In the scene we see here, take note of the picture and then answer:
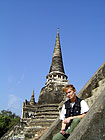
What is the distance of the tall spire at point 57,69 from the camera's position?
14672mm

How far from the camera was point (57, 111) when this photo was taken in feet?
38.9

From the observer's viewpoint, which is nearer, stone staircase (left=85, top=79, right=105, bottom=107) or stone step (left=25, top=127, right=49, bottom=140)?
stone staircase (left=85, top=79, right=105, bottom=107)

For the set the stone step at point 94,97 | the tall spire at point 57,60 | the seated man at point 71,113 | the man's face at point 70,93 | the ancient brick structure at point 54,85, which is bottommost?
the seated man at point 71,113

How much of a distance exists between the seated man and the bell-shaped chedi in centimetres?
957

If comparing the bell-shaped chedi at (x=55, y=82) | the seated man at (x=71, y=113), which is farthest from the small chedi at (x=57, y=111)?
the seated man at (x=71, y=113)

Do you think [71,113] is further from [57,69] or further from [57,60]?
[57,60]

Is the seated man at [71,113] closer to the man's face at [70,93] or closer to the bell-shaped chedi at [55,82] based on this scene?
the man's face at [70,93]

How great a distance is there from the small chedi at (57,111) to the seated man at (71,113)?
0.85 ft

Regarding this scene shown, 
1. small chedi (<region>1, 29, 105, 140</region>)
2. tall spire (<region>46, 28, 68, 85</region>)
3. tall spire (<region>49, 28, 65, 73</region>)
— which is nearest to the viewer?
small chedi (<region>1, 29, 105, 140</region>)

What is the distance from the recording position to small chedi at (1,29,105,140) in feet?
7.22

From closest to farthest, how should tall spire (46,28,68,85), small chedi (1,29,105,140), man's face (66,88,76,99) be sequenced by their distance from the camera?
small chedi (1,29,105,140) < man's face (66,88,76,99) < tall spire (46,28,68,85)

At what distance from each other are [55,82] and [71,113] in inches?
430

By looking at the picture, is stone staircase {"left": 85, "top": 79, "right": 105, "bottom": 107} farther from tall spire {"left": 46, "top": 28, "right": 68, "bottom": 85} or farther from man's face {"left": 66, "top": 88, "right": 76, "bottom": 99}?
tall spire {"left": 46, "top": 28, "right": 68, "bottom": 85}

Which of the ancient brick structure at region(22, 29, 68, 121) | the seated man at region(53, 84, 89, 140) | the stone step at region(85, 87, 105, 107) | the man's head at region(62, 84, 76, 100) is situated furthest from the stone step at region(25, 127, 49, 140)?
the man's head at region(62, 84, 76, 100)
